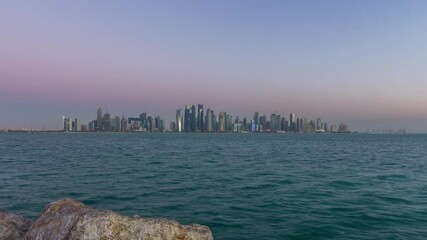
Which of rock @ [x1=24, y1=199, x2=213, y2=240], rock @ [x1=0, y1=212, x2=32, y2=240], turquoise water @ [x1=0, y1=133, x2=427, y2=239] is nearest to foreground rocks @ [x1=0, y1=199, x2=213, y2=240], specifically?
rock @ [x1=24, y1=199, x2=213, y2=240]

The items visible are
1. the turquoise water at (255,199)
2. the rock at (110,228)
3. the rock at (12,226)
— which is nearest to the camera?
the rock at (110,228)

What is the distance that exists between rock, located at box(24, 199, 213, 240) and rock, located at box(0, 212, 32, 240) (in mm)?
1935

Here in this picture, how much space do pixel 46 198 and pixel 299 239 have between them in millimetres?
19514

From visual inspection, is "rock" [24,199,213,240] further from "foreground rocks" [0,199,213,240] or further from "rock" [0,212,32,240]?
"rock" [0,212,32,240]

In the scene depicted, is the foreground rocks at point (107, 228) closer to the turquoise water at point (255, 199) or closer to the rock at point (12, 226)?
the rock at point (12, 226)

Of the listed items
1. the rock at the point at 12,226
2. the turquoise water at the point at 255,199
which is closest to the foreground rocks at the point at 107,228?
the rock at the point at 12,226

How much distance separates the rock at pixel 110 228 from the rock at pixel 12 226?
6.35 ft

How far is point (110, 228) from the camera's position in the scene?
25.1 feet

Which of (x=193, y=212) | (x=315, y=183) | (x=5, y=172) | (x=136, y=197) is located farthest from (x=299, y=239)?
(x=5, y=172)

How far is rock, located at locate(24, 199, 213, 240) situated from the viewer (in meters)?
7.63

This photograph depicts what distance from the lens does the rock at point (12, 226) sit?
989 cm

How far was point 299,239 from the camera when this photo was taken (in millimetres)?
15633

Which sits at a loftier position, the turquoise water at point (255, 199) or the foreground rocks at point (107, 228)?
the foreground rocks at point (107, 228)

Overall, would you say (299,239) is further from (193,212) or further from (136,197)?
(136,197)
